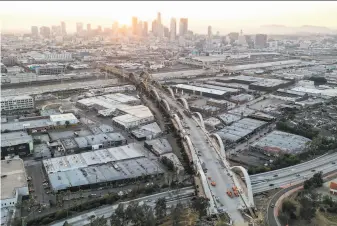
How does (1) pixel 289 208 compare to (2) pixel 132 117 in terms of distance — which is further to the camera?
(2) pixel 132 117

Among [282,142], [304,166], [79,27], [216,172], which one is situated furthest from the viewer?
[79,27]

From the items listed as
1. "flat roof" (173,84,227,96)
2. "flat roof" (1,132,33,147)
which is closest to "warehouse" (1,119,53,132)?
"flat roof" (1,132,33,147)

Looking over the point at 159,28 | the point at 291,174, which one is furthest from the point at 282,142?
the point at 159,28

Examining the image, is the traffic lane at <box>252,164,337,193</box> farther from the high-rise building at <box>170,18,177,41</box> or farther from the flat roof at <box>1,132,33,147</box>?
the high-rise building at <box>170,18,177,41</box>

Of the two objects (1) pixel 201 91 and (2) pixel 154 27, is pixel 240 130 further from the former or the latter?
(2) pixel 154 27

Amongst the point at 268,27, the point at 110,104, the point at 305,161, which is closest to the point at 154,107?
the point at 110,104

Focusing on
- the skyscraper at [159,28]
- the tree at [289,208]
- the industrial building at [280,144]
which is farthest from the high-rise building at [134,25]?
the tree at [289,208]

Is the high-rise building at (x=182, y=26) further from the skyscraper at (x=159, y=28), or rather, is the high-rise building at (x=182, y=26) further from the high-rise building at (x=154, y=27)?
the high-rise building at (x=154, y=27)
